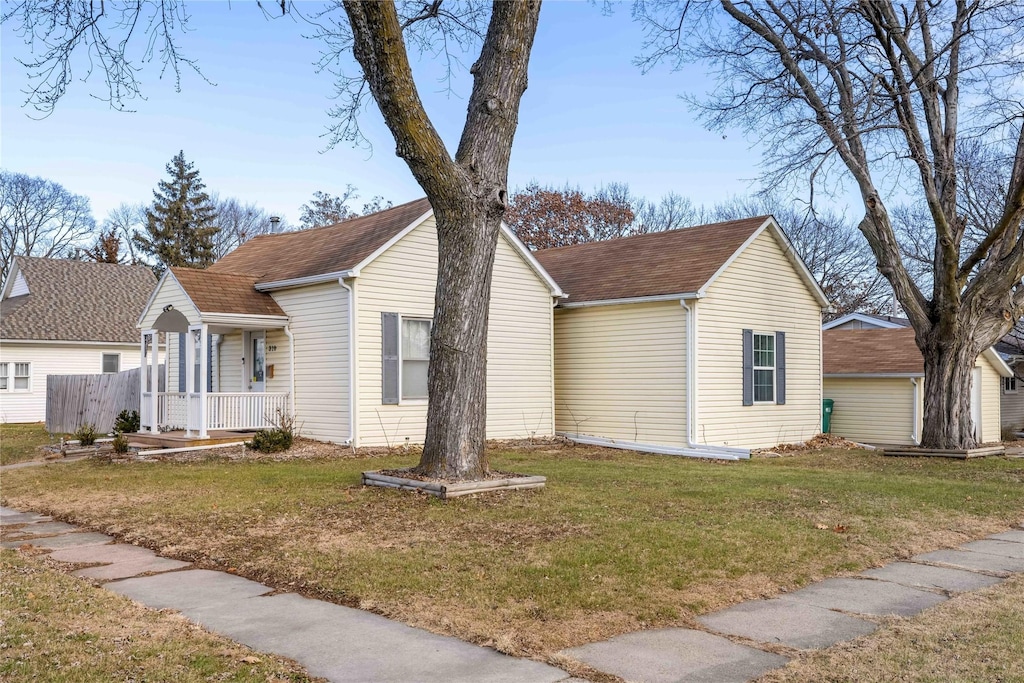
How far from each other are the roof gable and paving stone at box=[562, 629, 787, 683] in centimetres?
1249

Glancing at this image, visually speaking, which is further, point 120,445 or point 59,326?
point 59,326

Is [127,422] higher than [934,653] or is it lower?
higher

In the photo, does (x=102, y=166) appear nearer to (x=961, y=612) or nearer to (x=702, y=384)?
(x=702, y=384)

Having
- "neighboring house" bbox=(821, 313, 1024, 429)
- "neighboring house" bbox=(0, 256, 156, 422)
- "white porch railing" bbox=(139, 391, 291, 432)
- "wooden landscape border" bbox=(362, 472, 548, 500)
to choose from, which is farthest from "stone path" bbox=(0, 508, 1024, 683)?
"neighboring house" bbox=(821, 313, 1024, 429)

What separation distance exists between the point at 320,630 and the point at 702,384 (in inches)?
520

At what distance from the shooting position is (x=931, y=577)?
683 centimetres

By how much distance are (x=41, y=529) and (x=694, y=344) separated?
12.0 m

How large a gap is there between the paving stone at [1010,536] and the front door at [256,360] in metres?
13.9

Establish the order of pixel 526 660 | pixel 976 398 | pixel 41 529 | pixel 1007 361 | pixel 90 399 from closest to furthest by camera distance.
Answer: pixel 526 660 → pixel 41 529 → pixel 90 399 → pixel 976 398 → pixel 1007 361

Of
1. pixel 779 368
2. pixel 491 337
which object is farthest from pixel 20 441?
pixel 779 368

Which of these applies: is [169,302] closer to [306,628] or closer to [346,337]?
[346,337]

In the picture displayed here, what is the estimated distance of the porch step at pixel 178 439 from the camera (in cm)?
1603

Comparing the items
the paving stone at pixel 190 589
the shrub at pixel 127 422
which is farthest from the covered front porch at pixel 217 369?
the paving stone at pixel 190 589

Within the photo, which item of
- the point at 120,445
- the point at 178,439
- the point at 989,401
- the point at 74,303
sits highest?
the point at 74,303
